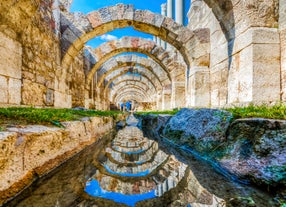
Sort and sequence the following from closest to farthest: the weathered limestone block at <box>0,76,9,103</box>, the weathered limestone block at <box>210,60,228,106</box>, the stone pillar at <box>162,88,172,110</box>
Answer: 1. the weathered limestone block at <box>0,76,9,103</box>
2. the weathered limestone block at <box>210,60,228,106</box>
3. the stone pillar at <box>162,88,172,110</box>

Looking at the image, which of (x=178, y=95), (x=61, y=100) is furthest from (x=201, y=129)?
(x=178, y=95)

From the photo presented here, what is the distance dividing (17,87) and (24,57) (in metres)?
0.71

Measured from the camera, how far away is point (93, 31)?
5.58m

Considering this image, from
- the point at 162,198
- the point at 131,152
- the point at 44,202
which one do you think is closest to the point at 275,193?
the point at 162,198

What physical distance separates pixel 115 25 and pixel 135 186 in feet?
18.9

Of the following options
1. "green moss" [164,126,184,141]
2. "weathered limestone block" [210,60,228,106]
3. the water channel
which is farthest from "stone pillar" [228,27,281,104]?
the water channel

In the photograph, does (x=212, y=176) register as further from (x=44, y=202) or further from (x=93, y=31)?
(x=93, y=31)

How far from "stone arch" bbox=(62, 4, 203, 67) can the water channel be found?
4.58m

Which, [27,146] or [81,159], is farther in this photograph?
[81,159]

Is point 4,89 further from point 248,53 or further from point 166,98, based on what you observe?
point 166,98

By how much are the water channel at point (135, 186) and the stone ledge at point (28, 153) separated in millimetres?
74

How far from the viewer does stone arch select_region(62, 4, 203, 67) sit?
17.7 feet

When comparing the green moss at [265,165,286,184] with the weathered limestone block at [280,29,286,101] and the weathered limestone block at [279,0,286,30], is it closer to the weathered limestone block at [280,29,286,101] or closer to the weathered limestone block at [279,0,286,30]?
the weathered limestone block at [280,29,286,101]

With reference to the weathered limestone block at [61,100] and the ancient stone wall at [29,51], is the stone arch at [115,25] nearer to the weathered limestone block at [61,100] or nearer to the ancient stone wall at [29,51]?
the ancient stone wall at [29,51]
